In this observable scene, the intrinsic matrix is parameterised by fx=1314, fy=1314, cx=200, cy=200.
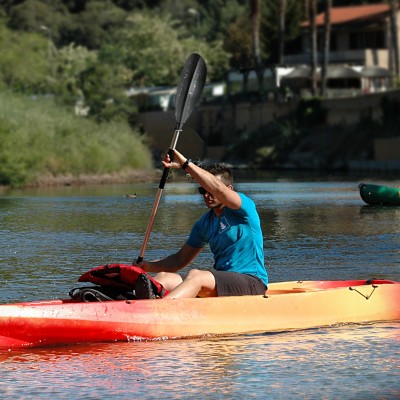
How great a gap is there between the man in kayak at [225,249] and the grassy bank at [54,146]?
108 feet

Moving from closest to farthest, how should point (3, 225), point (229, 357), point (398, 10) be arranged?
point (229, 357), point (3, 225), point (398, 10)

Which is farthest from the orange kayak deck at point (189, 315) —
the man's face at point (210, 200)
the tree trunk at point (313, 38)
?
the tree trunk at point (313, 38)

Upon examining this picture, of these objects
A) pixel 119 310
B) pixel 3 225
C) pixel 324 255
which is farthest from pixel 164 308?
pixel 3 225

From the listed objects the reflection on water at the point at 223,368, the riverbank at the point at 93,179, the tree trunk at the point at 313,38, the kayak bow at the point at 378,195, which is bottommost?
the riverbank at the point at 93,179

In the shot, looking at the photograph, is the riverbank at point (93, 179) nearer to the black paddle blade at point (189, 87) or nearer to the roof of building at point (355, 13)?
the black paddle blade at point (189, 87)

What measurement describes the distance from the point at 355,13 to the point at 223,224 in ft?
239

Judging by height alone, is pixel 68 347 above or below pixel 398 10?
below

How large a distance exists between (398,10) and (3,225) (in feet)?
188

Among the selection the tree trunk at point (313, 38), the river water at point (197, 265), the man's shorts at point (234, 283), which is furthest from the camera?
the tree trunk at point (313, 38)

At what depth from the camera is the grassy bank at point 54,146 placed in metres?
45.0

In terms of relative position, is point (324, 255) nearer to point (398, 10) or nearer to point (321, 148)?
point (321, 148)

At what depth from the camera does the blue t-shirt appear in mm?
11398

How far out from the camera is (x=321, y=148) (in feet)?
218

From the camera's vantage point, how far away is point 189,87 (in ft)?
45.8
